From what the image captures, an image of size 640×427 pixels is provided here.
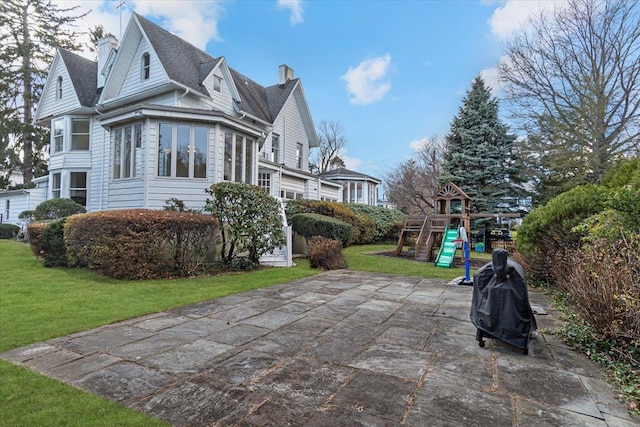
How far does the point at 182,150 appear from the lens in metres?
10.3

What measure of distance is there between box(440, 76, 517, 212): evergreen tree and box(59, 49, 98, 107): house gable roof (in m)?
17.9

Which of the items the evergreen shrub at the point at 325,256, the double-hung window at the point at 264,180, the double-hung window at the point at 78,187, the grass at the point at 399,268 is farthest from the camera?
the double-hung window at the point at 264,180

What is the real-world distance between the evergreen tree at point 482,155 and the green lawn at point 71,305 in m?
8.74

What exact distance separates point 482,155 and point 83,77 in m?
20.3

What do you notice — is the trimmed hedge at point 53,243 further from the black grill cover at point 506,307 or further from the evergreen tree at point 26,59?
the evergreen tree at point 26,59

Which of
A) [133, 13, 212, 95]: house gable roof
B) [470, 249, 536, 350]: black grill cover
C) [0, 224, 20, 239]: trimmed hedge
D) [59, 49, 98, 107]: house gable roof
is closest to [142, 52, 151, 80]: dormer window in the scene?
[133, 13, 212, 95]: house gable roof

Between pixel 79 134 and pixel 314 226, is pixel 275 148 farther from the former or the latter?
pixel 79 134

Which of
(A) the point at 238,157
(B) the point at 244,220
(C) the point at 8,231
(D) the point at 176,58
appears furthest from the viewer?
(C) the point at 8,231

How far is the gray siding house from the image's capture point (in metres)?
10.2

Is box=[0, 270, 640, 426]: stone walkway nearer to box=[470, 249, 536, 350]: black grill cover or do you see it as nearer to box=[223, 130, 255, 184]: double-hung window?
box=[470, 249, 536, 350]: black grill cover

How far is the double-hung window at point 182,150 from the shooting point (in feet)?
33.4

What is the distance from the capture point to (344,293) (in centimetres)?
618

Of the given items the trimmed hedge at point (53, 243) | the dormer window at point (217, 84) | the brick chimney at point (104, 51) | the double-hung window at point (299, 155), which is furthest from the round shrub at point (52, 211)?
the double-hung window at point (299, 155)

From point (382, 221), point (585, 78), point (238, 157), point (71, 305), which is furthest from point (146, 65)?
point (585, 78)
